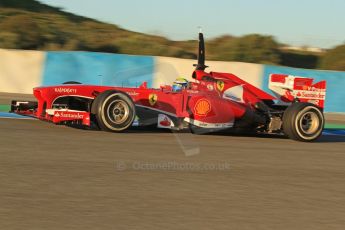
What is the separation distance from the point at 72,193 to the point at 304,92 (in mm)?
6219

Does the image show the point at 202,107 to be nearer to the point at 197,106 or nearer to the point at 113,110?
the point at 197,106

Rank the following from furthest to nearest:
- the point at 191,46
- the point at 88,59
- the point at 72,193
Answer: the point at 191,46 < the point at 88,59 < the point at 72,193

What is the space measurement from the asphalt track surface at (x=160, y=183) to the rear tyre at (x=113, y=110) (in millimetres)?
216

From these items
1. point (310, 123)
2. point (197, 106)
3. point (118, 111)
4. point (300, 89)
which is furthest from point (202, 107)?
point (300, 89)

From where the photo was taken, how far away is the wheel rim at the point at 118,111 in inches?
340

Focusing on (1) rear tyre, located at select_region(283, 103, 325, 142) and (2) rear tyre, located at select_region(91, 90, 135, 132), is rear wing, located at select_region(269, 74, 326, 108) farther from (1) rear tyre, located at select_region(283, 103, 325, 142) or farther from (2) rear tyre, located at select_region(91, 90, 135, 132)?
(2) rear tyre, located at select_region(91, 90, 135, 132)

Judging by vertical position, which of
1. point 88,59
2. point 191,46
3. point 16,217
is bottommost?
point 16,217

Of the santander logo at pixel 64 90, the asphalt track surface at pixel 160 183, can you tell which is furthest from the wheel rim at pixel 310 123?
the santander logo at pixel 64 90

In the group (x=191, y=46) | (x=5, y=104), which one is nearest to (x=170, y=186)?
(x=5, y=104)

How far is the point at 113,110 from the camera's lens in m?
8.66

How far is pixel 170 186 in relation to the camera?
218 inches

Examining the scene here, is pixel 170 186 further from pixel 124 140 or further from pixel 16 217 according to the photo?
pixel 124 140

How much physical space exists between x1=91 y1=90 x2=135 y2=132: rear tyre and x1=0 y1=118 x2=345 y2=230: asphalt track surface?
216mm

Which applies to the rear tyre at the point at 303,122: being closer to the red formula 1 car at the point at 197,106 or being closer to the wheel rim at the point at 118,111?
the red formula 1 car at the point at 197,106
